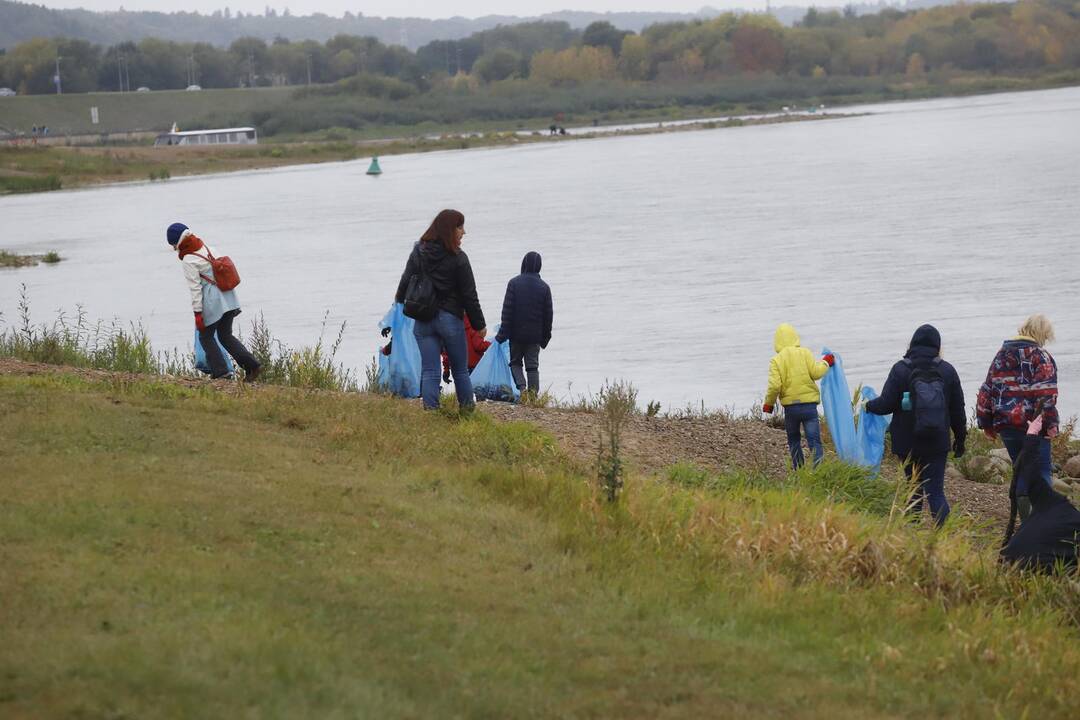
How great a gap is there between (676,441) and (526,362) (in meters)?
2.33

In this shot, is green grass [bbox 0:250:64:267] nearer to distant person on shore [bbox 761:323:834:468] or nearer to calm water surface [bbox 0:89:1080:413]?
calm water surface [bbox 0:89:1080:413]

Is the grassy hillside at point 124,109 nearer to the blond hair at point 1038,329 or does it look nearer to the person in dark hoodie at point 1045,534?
the blond hair at point 1038,329

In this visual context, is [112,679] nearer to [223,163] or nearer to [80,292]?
[80,292]

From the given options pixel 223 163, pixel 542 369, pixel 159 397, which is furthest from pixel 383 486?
pixel 223 163

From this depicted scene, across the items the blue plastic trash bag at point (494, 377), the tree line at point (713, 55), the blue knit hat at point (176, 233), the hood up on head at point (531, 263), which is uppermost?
the tree line at point (713, 55)

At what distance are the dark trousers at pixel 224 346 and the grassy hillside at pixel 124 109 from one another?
102 m

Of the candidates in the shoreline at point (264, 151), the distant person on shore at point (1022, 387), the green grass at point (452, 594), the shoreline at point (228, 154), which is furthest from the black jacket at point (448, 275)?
the shoreline at point (228, 154)

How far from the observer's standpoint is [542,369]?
61.5 feet

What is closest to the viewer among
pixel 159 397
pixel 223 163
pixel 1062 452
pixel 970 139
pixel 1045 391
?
pixel 1045 391

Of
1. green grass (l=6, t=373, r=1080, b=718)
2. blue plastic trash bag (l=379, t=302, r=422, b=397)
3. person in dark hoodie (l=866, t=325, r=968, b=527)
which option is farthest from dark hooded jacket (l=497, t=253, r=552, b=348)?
green grass (l=6, t=373, r=1080, b=718)

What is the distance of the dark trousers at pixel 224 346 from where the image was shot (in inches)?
479

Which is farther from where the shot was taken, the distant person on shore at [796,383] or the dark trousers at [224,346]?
the dark trousers at [224,346]

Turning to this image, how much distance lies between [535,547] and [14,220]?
41.4 metres

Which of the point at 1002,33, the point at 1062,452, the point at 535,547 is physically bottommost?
the point at 1062,452
